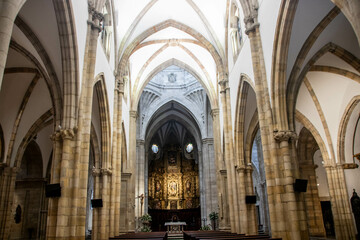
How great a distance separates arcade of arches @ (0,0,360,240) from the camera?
984 cm

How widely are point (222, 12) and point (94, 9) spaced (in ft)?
26.8

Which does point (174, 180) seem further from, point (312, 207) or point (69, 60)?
point (69, 60)

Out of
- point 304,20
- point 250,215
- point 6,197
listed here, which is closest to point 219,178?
point 250,215

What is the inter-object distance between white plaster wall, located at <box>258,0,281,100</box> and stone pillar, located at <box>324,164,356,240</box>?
8.83 meters

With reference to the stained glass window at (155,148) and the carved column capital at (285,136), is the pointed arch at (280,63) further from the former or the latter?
the stained glass window at (155,148)

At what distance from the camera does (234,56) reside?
16.2 m

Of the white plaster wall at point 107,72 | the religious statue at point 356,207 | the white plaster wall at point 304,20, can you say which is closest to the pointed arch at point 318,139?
the religious statue at point 356,207

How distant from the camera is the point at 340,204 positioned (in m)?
16.3

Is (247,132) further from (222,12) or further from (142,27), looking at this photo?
(142,27)

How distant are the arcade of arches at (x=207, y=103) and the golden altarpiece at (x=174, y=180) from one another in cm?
1141

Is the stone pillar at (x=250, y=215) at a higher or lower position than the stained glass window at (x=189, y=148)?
lower

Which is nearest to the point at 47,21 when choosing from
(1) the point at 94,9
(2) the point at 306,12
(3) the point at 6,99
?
(1) the point at 94,9

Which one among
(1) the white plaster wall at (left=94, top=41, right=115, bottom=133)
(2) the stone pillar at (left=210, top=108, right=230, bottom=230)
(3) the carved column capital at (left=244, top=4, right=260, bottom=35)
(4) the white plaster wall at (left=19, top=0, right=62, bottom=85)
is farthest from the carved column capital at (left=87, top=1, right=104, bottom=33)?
(2) the stone pillar at (left=210, top=108, right=230, bottom=230)

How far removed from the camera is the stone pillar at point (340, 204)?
15.9 meters
